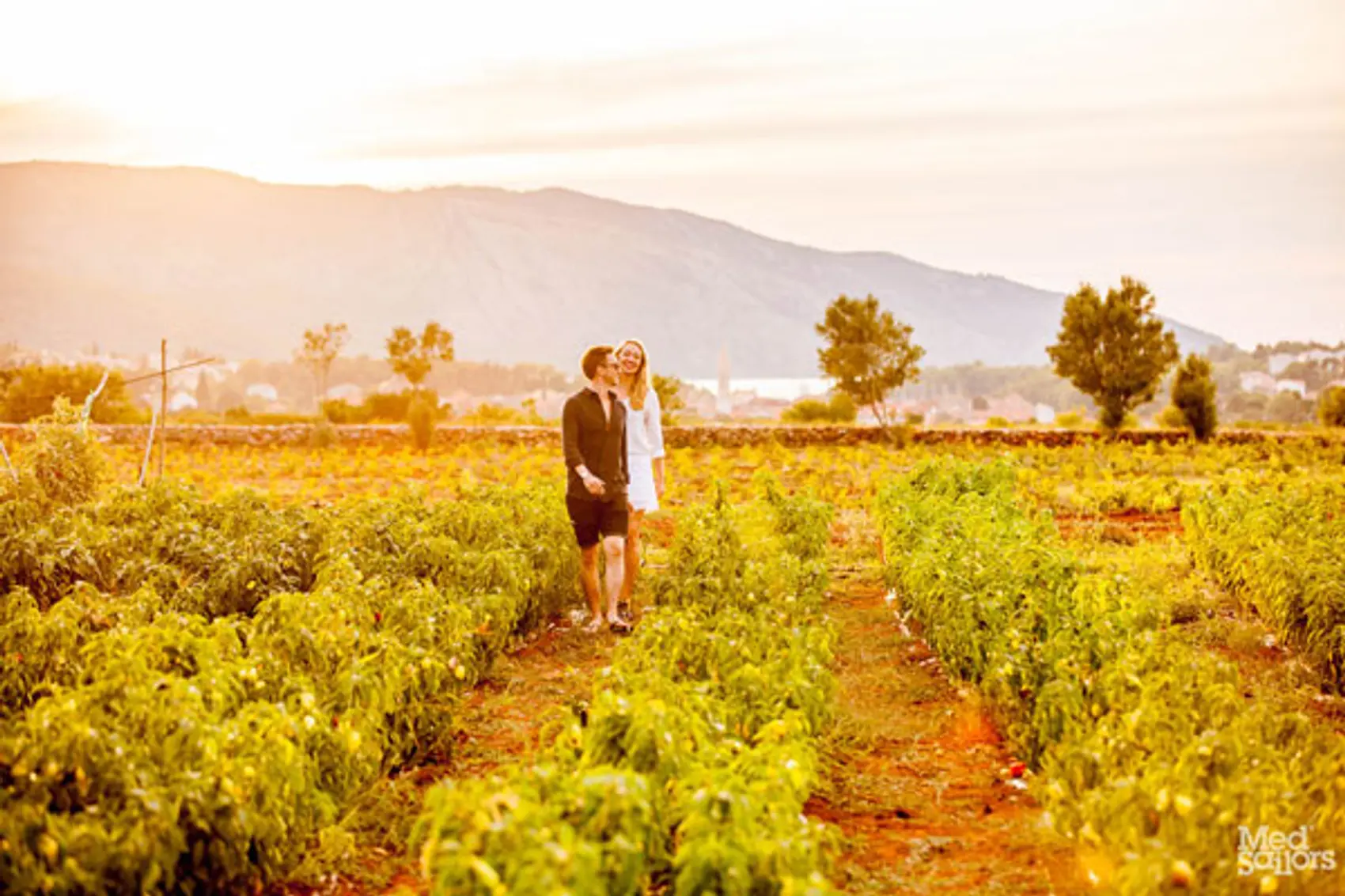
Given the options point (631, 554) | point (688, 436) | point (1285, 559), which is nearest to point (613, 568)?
point (631, 554)

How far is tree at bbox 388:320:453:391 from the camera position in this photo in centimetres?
4147

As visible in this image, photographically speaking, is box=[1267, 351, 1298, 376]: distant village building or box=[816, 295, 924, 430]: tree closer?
box=[816, 295, 924, 430]: tree

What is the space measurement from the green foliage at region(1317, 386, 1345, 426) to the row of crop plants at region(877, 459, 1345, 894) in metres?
24.4

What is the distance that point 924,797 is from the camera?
18.5ft

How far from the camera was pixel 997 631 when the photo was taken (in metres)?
6.20

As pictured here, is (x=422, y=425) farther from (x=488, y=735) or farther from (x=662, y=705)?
(x=662, y=705)

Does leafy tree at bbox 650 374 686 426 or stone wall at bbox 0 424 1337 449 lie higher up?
leafy tree at bbox 650 374 686 426

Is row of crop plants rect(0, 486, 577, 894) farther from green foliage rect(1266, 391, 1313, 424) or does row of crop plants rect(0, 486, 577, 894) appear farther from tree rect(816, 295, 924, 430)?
green foliage rect(1266, 391, 1313, 424)

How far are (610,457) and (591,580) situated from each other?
0.80m

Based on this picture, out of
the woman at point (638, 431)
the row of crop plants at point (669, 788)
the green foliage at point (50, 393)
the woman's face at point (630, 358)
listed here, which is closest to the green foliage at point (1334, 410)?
the woman at point (638, 431)

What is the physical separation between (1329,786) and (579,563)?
20.3 ft

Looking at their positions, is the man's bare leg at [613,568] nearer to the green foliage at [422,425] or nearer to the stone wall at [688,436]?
the stone wall at [688,436]

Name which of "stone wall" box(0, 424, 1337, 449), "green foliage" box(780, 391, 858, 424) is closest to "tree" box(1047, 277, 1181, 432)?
"stone wall" box(0, 424, 1337, 449)

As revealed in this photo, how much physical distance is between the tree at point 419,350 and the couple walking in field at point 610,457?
109ft
